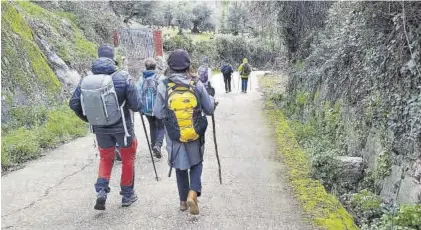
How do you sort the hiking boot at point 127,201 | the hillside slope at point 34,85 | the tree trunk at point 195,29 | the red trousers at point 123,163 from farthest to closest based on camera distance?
the tree trunk at point 195,29 → the hillside slope at point 34,85 → the hiking boot at point 127,201 → the red trousers at point 123,163

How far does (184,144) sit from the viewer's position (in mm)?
5137

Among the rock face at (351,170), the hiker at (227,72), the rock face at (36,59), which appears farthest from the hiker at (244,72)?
the rock face at (351,170)

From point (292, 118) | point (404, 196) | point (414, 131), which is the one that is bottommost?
point (292, 118)

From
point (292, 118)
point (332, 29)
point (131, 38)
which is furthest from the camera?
point (131, 38)

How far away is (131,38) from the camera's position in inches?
947

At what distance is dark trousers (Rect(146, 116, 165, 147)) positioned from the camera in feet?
26.6

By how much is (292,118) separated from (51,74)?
283 inches

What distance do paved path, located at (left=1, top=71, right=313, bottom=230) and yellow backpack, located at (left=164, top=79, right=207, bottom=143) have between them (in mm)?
1030

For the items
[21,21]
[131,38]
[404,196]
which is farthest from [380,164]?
[131,38]

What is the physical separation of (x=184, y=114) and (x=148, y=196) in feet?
5.59

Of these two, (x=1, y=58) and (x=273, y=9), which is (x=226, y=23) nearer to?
(x=273, y=9)

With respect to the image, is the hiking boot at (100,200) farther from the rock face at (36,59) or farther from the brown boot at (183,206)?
the rock face at (36,59)

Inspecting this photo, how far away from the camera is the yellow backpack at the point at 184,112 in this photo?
16.4ft

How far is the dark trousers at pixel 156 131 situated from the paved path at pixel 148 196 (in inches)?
12.6
